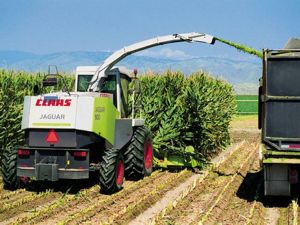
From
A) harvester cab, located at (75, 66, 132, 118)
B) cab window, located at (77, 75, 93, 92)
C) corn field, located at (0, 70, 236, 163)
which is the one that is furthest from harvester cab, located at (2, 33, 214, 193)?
corn field, located at (0, 70, 236, 163)

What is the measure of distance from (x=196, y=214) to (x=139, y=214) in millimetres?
984

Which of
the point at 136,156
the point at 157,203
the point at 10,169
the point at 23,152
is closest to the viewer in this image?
the point at 157,203

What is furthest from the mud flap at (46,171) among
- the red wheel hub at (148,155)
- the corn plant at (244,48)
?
the corn plant at (244,48)

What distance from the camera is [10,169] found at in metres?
10.1

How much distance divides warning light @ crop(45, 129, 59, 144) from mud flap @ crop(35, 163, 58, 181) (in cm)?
52

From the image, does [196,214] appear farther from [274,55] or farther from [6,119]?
[6,119]

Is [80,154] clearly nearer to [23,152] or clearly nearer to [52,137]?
[52,137]

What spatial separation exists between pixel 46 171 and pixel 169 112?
545 cm

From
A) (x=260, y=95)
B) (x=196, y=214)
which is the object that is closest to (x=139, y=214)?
(x=196, y=214)

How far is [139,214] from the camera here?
834cm

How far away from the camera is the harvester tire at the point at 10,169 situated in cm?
1006

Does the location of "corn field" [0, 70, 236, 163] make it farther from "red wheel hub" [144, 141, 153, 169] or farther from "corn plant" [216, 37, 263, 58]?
"corn plant" [216, 37, 263, 58]

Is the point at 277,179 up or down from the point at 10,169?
up

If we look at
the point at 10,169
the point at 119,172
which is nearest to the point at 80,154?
the point at 119,172
